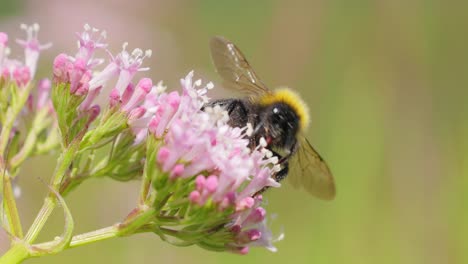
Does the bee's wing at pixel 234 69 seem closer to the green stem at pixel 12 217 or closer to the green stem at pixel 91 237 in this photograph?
the green stem at pixel 91 237

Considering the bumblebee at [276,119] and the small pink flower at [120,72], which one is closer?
the small pink flower at [120,72]

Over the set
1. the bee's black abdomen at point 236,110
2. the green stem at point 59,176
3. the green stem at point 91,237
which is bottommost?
the green stem at point 91,237

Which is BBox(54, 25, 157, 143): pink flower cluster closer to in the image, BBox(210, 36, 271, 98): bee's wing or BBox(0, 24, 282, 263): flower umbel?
BBox(0, 24, 282, 263): flower umbel

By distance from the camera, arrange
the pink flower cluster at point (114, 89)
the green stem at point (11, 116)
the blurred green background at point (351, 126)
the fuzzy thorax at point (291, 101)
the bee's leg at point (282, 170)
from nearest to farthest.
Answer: the green stem at point (11, 116) → the pink flower cluster at point (114, 89) → the bee's leg at point (282, 170) → the fuzzy thorax at point (291, 101) → the blurred green background at point (351, 126)

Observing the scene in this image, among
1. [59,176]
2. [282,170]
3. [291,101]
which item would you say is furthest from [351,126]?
[59,176]

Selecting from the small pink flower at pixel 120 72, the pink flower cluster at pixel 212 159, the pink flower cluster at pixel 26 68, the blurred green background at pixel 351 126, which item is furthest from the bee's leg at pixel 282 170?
the blurred green background at pixel 351 126

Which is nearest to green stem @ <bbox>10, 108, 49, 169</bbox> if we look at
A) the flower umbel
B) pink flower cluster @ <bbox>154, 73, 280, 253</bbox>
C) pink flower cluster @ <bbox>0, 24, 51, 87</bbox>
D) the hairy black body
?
the flower umbel

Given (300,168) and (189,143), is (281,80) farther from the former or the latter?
(189,143)
